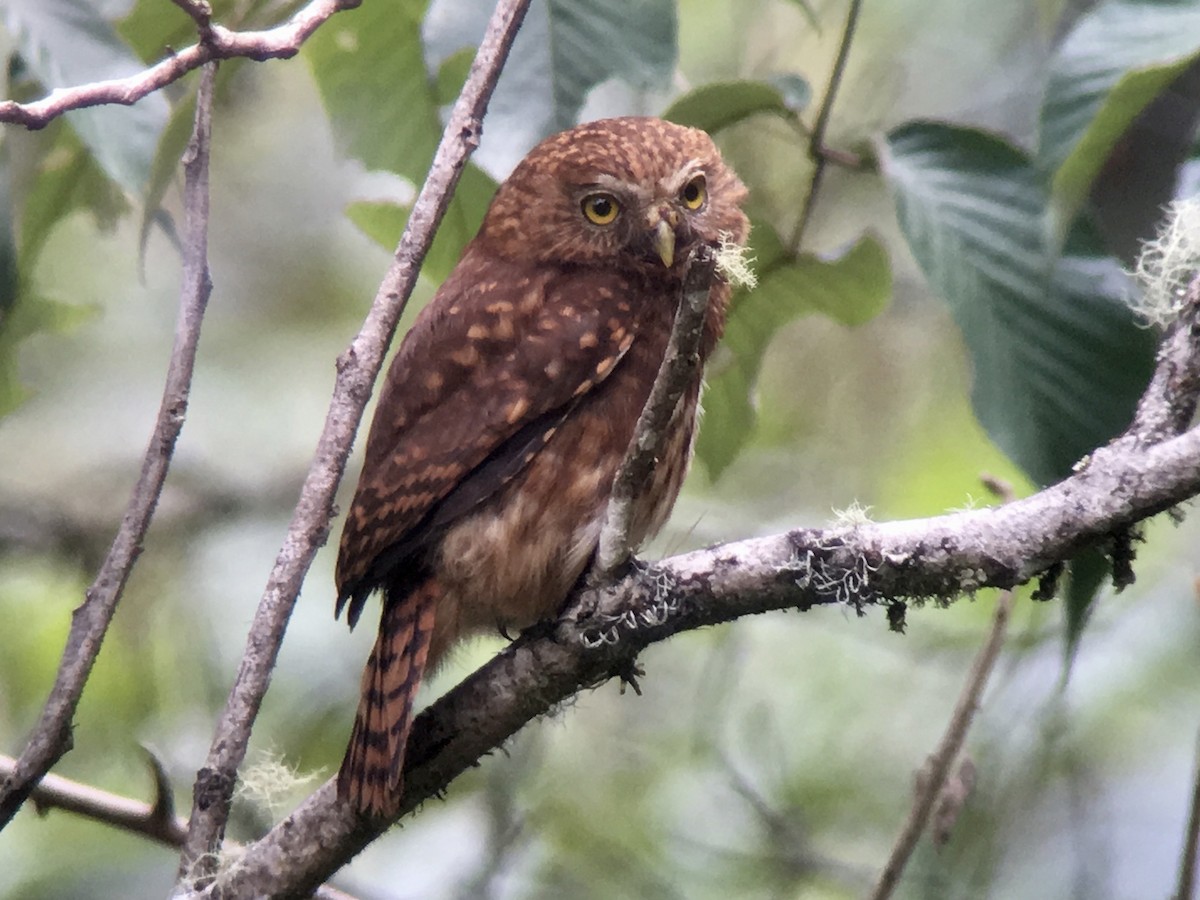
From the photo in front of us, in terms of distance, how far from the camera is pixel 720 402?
2.47 m

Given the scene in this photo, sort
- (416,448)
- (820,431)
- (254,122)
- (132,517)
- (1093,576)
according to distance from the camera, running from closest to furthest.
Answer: (132,517), (1093,576), (416,448), (820,431), (254,122)

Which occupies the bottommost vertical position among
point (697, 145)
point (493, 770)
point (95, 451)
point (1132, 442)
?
point (493, 770)

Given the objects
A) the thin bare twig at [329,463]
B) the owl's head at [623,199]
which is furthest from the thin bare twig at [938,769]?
the thin bare twig at [329,463]

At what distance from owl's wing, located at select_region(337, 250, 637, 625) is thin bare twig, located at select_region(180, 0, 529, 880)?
0.40 meters

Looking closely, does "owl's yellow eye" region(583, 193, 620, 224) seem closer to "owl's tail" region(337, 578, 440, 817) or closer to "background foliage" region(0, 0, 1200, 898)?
"background foliage" region(0, 0, 1200, 898)

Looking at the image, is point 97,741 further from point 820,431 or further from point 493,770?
point 820,431

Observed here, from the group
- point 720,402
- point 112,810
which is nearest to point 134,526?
point 112,810

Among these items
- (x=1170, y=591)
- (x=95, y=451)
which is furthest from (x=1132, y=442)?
Result: (x=95, y=451)

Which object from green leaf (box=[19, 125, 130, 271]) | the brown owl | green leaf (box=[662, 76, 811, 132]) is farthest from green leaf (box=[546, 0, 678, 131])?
green leaf (box=[19, 125, 130, 271])

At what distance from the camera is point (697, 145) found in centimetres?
246

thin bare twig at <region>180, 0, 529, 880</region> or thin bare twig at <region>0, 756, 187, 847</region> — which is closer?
thin bare twig at <region>180, 0, 529, 880</region>

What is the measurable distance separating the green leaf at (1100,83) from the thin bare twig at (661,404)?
0.54m

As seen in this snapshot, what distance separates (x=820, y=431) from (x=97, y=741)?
7.92 ft

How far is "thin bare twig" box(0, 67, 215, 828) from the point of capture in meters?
1.64
